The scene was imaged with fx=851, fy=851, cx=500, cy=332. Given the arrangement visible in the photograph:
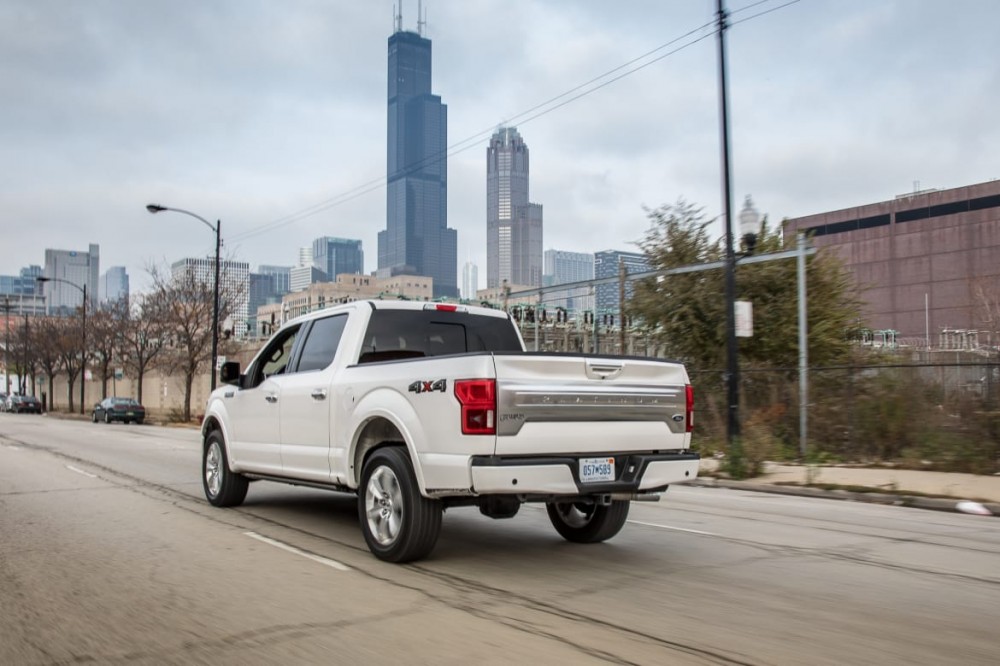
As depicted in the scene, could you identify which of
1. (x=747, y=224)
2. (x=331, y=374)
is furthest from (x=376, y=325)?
(x=747, y=224)

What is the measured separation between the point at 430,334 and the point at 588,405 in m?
2.35

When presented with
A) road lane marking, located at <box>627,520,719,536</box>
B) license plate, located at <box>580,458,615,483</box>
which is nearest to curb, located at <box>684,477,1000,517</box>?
road lane marking, located at <box>627,520,719,536</box>

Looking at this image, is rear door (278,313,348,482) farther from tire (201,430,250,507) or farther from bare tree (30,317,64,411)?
bare tree (30,317,64,411)

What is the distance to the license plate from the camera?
20.7 ft

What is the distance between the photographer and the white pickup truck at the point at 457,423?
19.8 ft

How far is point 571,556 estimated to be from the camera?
7102mm

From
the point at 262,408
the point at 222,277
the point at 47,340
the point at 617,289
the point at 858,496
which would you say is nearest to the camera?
the point at 262,408

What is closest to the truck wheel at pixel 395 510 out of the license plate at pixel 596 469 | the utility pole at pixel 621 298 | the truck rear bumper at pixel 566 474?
the truck rear bumper at pixel 566 474

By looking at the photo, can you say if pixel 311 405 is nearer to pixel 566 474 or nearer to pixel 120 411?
pixel 566 474

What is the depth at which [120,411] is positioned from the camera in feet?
138

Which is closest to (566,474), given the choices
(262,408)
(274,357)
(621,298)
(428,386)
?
(428,386)

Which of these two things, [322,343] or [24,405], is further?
[24,405]

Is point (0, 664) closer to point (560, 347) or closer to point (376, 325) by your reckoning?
point (376, 325)

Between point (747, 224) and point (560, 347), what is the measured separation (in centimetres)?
1101
